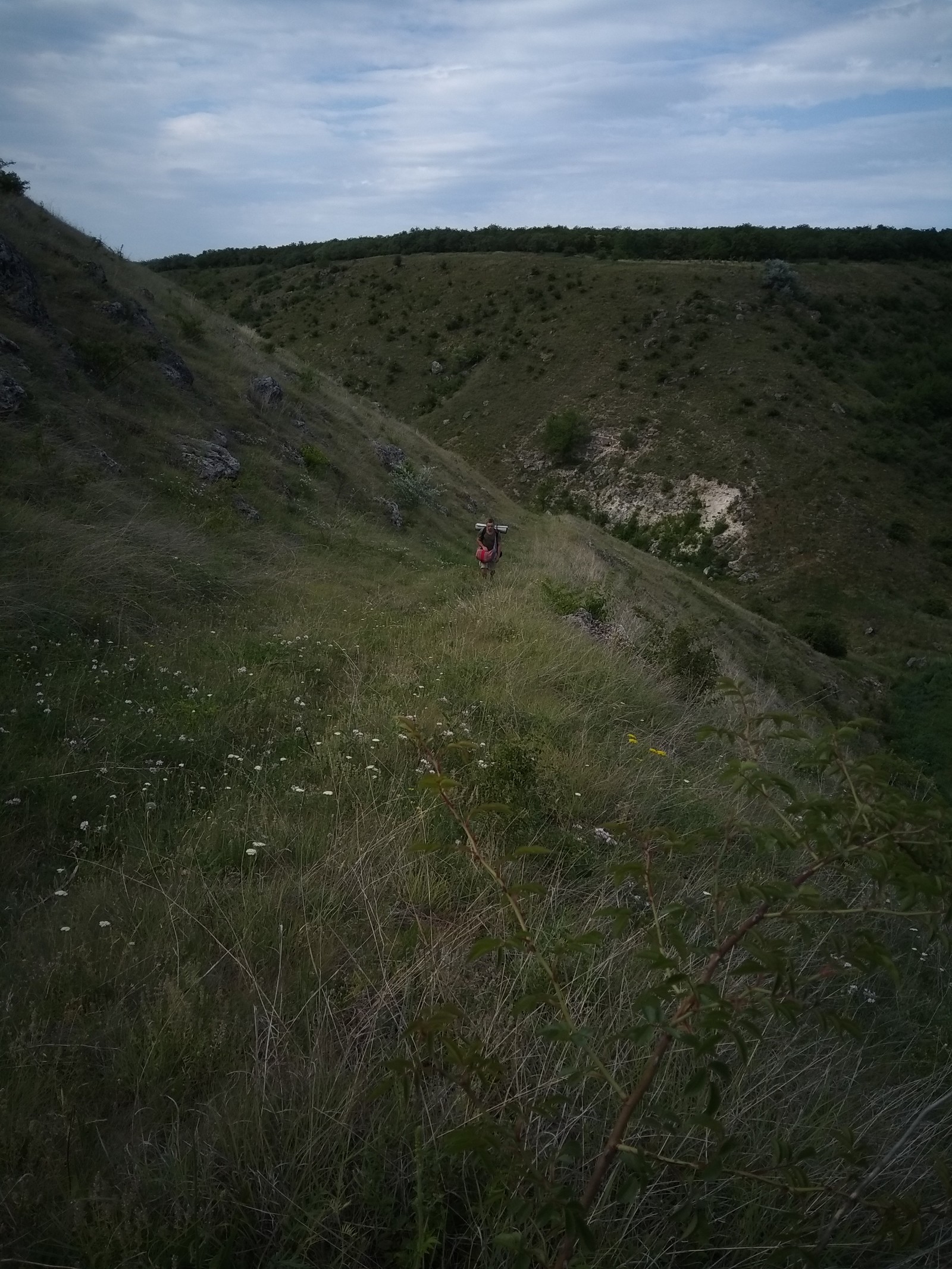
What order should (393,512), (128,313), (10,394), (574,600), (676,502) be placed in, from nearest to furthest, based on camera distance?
(10,394) → (574,600) → (128,313) → (393,512) → (676,502)

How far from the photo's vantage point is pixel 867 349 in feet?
169

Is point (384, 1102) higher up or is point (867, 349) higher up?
point (867, 349)

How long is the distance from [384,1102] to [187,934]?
104 centimetres

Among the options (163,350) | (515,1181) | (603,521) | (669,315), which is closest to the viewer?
(515,1181)

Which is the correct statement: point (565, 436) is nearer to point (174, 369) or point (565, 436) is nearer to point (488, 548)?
point (174, 369)

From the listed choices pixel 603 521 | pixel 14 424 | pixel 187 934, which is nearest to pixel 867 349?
pixel 603 521

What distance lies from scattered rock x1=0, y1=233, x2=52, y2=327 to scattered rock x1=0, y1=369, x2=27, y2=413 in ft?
7.51

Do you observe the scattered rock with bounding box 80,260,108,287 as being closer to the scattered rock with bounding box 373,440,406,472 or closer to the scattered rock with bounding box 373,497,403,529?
the scattered rock with bounding box 373,497,403,529

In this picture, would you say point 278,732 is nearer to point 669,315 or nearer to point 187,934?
point 187,934

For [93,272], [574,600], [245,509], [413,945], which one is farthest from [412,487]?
[413,945]

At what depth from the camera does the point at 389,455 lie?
61.4ft

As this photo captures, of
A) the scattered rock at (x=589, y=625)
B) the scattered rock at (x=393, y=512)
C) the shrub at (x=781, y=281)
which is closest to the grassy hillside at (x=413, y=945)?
the scattered rock at (x=589, y=625)

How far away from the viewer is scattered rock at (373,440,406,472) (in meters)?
18.1

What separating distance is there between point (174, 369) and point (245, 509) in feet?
13.3
